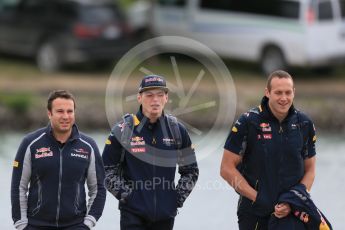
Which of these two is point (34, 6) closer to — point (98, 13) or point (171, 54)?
point (98, 13)

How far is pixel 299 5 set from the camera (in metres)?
23.5

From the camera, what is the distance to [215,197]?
14.1m

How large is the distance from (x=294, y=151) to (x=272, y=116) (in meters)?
0.32

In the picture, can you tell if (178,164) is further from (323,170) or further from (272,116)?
(323,170)

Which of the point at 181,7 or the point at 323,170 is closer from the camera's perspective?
the point at 323,170

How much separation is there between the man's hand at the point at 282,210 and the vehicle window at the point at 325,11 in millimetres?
16103

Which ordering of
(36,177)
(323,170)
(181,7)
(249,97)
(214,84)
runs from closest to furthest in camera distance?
(36,177) → (323,170) → (249,97) → (214,84) → (181,7)

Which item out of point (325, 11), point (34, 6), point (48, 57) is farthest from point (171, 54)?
point (325, 11)

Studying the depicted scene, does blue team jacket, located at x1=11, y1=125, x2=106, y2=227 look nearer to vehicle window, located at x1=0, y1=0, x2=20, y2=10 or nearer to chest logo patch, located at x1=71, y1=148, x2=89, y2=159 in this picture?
chest logo patch, located at x1=71, y1=148, x2=89, y2=159

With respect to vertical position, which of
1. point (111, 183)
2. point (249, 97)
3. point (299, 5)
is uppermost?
point (299, 5)

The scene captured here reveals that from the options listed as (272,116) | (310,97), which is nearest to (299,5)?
(310,97)

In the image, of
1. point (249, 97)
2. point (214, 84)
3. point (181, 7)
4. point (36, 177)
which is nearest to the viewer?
point (36, 177)

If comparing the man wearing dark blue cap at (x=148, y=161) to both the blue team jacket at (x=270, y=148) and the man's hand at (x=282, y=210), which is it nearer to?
the blue team jacket at (x=270, y=148)

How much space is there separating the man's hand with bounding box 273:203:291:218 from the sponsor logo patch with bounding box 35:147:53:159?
179 centimetres
